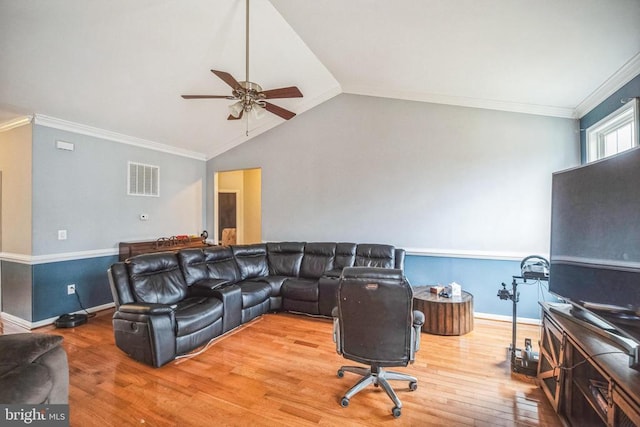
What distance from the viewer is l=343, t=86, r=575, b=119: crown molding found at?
11.6ft

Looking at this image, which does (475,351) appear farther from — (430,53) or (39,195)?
(39,195)

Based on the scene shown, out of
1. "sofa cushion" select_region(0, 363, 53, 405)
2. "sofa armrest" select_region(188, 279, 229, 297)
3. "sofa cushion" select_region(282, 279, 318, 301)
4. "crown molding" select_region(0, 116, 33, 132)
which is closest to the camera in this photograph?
"sofa cushion" select_region(0, 363, 53, 405)

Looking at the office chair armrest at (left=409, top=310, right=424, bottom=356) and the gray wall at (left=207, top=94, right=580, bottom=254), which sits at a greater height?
the gray wall at (left=207, top=94, right=580, bottom=254)

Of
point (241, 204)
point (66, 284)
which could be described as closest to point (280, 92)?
point (66, 284)

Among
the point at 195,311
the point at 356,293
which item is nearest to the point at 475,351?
the point at 356,293

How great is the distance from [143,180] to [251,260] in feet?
7.81

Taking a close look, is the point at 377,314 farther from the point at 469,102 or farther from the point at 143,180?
the point at 143,180

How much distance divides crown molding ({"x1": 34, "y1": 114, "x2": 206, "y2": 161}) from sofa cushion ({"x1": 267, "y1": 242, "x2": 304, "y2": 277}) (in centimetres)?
264

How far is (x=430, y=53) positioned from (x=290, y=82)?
6.79 ft

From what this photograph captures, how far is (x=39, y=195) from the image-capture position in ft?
11.5

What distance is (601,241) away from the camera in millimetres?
1665

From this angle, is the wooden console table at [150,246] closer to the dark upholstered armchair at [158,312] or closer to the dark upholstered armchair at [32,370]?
the dark upholstered armchair at [158,312]

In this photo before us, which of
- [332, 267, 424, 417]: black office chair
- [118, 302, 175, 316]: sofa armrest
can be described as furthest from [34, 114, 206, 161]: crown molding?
[332, 267, 424, 417]: black office chair

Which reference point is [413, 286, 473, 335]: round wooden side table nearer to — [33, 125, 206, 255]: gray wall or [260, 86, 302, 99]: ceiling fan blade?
[260, 86, 302, 99]: ceiling fan blade
